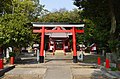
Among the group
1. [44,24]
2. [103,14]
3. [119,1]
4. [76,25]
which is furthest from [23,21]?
[119,1]

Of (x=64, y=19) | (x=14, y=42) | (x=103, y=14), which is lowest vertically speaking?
(x=14, y=42)

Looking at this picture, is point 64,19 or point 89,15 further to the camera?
point 64,19

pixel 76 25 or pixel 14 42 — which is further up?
pixel 76 25

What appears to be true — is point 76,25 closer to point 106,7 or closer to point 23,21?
point 23,21

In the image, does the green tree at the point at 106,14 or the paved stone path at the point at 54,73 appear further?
the green tree at the point at 106,14

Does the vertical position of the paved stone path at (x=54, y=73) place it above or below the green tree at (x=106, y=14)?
below

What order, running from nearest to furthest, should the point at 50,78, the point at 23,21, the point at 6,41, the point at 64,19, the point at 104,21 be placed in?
the point at 50,78
the point at 104,21
the point at 6,41
the point at 23,21
the point at 64,19

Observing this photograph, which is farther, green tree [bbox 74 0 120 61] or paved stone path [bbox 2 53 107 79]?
green tree [bbox 74 0 120 61]

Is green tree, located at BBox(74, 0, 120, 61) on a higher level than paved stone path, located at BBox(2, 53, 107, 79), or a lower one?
higher

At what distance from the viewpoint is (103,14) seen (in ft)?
70.0

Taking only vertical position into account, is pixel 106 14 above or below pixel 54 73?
above

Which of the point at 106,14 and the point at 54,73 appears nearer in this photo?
the point at 54,73

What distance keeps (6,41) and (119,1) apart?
11.9 metres

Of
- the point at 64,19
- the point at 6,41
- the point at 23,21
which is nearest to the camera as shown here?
the point at 6,41
